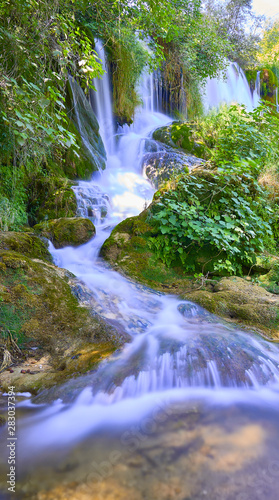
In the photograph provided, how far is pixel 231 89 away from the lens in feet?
60.6

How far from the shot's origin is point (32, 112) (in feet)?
11.5

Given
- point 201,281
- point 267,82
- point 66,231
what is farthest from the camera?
point 267,82

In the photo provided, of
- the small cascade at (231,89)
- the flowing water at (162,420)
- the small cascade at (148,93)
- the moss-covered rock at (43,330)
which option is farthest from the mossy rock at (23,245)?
the small cascade at (231,89)

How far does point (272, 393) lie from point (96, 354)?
147 cm

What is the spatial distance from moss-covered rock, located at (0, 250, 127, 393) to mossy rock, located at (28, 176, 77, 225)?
2.76m

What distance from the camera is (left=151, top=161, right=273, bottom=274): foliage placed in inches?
174

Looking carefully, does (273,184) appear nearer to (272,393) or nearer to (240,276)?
(240,276)

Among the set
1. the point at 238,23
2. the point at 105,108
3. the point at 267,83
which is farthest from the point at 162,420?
the point at 238,23

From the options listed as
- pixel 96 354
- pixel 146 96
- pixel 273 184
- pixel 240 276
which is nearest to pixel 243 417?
pixel 96 354

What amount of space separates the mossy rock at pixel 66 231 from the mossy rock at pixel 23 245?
40.8 inches

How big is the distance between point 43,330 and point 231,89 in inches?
809

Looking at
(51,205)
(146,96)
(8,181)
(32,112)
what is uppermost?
(146,96)

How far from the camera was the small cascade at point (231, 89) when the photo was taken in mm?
17359

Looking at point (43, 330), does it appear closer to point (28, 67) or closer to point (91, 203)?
point (28, 67)
